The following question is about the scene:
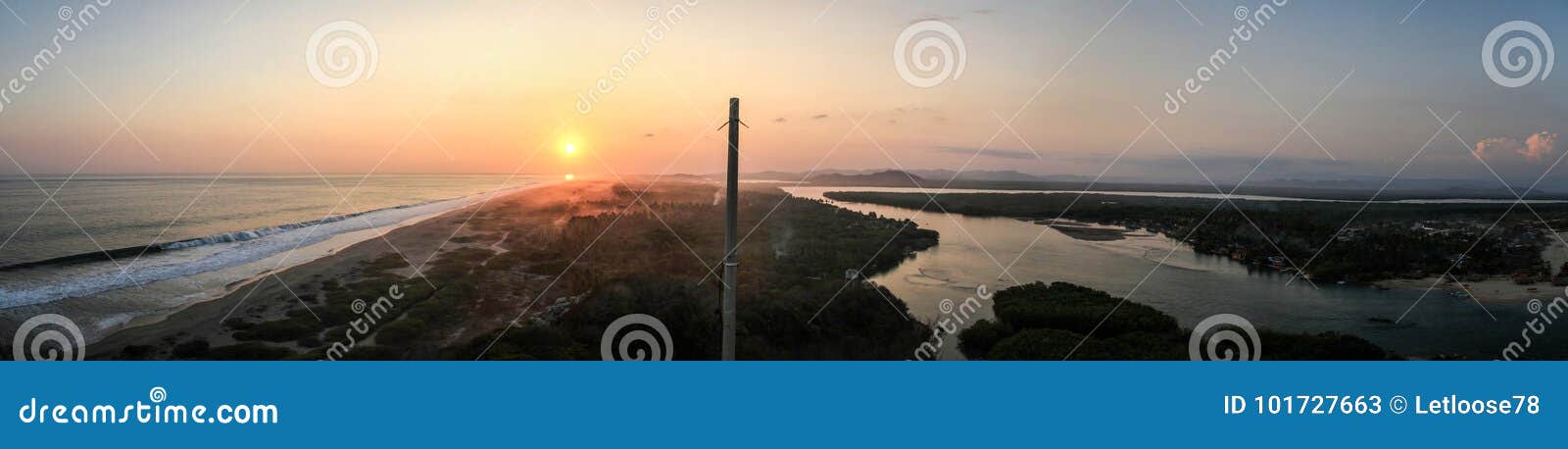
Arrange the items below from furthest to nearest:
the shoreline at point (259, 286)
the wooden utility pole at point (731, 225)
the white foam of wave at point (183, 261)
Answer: the white foam of wave at point (183, 261) < the shoreline at point (259, 286) < the wooden utility pole at point (731, 225)

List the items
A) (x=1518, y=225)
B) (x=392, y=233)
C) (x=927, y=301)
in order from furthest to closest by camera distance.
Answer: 1. (x=392, y=233)
2. (x=1518, y=225)
3. (x=927, y=301)

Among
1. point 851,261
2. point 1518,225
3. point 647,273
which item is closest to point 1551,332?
point 1518,225

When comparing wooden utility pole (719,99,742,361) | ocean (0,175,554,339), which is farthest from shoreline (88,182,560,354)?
wooden utility pole (719,99,742,361)

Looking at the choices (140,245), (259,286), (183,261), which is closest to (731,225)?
(259,286)

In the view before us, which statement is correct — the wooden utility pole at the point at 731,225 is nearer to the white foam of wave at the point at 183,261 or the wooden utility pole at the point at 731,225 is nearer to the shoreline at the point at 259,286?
the shoreline at the point at 259,286

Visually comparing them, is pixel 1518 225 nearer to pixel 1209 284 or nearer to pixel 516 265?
pixel 1209 284

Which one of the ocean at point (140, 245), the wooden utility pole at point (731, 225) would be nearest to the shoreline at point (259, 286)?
the ocean at point (140, 245)
